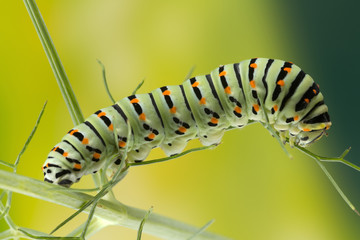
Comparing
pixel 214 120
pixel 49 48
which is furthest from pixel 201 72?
pixel 49 48

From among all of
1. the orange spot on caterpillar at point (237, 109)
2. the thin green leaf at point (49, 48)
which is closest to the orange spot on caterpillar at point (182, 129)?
the orange spot on caterpillar at point (237, 109)

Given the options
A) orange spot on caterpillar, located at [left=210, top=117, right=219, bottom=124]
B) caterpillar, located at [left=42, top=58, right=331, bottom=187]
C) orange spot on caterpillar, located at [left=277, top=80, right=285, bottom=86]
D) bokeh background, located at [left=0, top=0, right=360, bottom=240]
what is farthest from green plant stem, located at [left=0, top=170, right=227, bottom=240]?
bokeh background, located at [left=0, top=0, right=360, bottom=240]

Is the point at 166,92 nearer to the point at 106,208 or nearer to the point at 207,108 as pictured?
the point at 207,108

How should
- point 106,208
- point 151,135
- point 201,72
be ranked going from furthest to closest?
point 201,72 < point 151,135 < point 106,208

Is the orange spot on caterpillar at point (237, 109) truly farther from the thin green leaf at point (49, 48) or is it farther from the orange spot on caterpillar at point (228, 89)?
the thin green leaf at point (49, 48)

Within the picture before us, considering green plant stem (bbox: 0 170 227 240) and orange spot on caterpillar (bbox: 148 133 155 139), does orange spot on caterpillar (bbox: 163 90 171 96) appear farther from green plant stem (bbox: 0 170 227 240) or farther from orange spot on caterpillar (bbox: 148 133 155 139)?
green plant stem (bbox: 0 170 227 240)

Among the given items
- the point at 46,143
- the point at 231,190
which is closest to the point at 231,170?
the point at 231,190
